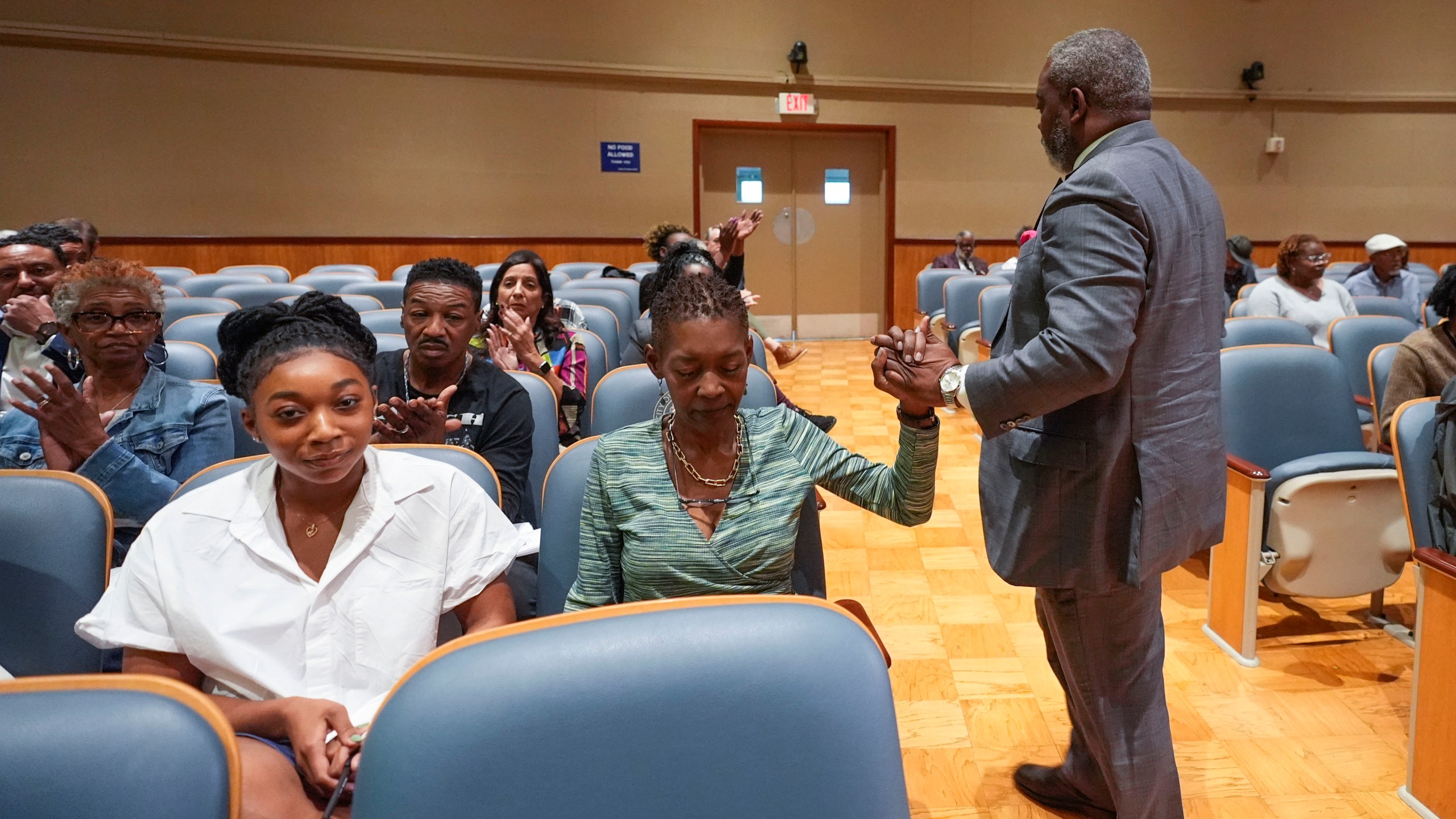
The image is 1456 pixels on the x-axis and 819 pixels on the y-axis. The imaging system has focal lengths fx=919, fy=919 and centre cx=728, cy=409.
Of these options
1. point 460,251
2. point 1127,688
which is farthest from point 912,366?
point 460,251

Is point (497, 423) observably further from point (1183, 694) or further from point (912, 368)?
point (1183, 694)

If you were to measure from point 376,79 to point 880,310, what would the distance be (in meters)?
5.80

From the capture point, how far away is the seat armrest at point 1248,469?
8.80 feet

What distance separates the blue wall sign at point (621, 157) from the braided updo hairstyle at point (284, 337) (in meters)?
7.99

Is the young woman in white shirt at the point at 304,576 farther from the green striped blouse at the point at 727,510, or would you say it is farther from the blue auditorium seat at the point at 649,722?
the blue auditorium seat at the point at 649,722

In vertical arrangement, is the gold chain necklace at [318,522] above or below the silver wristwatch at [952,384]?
below

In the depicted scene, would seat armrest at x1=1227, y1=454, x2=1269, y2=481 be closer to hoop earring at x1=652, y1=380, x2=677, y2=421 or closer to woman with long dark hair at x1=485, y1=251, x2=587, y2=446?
hoop earring at x1=652, y1=380, x2=677, y2=421

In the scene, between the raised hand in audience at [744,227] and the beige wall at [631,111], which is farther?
the beige wall at [631,111]

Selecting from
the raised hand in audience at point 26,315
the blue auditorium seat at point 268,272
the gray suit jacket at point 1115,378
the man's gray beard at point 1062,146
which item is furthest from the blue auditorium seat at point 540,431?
the blue auditorium seat at point 268,272

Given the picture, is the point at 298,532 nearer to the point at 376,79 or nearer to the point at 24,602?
the point at 24,602

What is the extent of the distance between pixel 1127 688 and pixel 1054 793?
546 mm

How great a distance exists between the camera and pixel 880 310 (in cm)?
1048

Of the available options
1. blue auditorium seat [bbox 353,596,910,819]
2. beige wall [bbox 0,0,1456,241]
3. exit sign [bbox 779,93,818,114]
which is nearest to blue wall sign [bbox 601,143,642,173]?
beige wall [bbox 0,0,1456,241]

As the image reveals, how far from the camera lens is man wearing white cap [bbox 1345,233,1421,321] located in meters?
6.02
